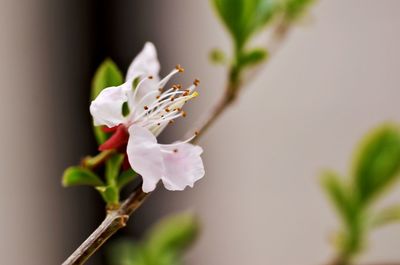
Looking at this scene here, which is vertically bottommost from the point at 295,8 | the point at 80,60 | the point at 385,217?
the point at 385,217

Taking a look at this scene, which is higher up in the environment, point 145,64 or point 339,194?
point 145,64

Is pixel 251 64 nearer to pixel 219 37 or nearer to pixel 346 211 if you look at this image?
pixel 346 211

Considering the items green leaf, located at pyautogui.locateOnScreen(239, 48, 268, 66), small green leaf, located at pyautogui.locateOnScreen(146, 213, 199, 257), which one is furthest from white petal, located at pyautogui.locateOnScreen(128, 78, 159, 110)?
small green leaf, located at pyautogui.locateOnScreen(146, 213, 199, 257)

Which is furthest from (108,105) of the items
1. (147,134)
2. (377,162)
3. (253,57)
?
(377,162)

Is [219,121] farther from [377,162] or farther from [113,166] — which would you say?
[113,166]

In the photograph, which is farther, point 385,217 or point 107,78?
point 385,217

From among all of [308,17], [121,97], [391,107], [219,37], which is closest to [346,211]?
[308,17]
